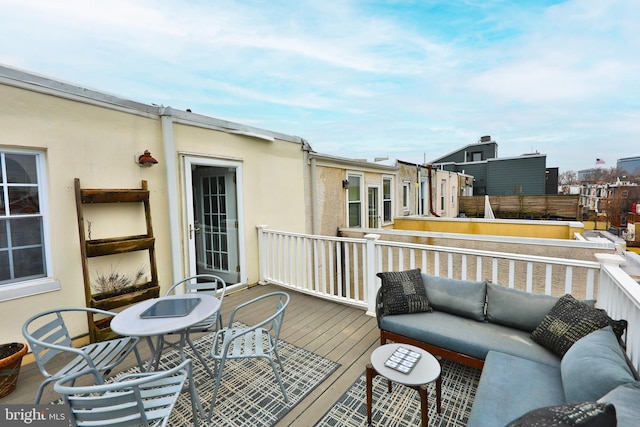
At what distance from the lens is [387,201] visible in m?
8.48

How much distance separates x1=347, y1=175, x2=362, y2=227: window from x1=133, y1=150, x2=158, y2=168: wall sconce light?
14.9 ft

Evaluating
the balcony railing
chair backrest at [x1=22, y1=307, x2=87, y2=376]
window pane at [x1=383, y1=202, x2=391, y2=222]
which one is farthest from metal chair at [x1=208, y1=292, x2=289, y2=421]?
window pane at [x1=383, y1=202, x2=391, y2=222]

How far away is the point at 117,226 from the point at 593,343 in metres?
4.29

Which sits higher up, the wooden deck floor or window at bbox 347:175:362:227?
window at bbox 347:175:362:227

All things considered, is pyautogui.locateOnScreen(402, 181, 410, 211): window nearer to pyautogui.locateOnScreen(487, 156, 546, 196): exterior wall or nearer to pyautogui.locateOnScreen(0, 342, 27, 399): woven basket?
pyautogui.locateOnScreen(0, 342, 27, 399): woven basket

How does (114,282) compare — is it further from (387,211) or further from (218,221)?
(387,211)

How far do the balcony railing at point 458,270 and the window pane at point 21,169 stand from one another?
2.78 metres

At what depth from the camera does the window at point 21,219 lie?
2494 mm

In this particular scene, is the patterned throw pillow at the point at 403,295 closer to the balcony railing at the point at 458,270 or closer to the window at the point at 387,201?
the balcony railing at the point at 458,270

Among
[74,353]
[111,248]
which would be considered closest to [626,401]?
[74,353]

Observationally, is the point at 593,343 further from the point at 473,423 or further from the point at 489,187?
the point at 489,187

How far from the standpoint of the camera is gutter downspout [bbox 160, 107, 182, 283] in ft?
11.3

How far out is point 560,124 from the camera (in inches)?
524

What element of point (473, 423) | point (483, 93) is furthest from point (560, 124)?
point (473, 423)
